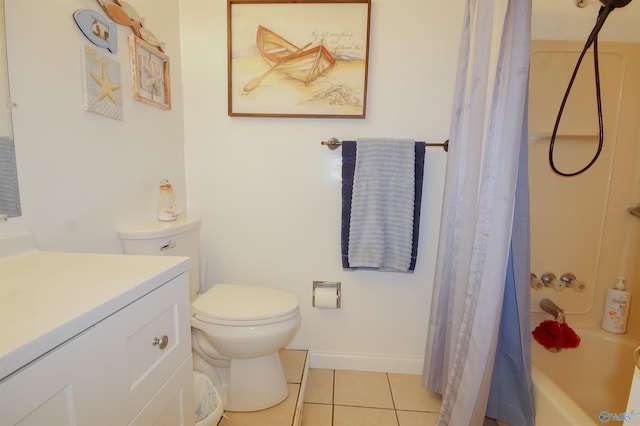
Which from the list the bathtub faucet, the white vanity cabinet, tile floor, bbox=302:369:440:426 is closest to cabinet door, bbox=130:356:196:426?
the white vanity cabinet

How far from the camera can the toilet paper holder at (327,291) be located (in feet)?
5.01

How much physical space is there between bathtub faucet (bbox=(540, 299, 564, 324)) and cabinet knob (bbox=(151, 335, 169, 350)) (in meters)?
1.66

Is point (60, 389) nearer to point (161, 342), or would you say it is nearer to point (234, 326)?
point (161, 342)

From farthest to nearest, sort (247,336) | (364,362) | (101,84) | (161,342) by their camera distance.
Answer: (364,362) < (247,336) < (101,84) < (161,342)

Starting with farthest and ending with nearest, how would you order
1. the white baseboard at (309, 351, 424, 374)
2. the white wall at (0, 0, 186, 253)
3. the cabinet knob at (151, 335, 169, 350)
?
1. the white baseboard at (309, 351, 424, 374)
2. the white wall at (0, 0, 186, 253)
3. the cabinet knob at (151, 335, 169, 350)

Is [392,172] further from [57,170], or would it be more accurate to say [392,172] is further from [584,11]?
[57,170]

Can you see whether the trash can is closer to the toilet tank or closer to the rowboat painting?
the toilet tank

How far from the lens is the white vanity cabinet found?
385 mm

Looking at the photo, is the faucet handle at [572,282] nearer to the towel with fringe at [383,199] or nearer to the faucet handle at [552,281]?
the faucet handle at [552,281]

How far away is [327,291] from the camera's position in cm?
154

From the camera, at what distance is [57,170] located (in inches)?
34.8

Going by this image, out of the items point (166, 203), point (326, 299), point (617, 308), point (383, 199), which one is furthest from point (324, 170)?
point (617, 308)

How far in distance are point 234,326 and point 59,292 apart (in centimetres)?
68

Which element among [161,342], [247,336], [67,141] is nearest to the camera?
[161,342]
